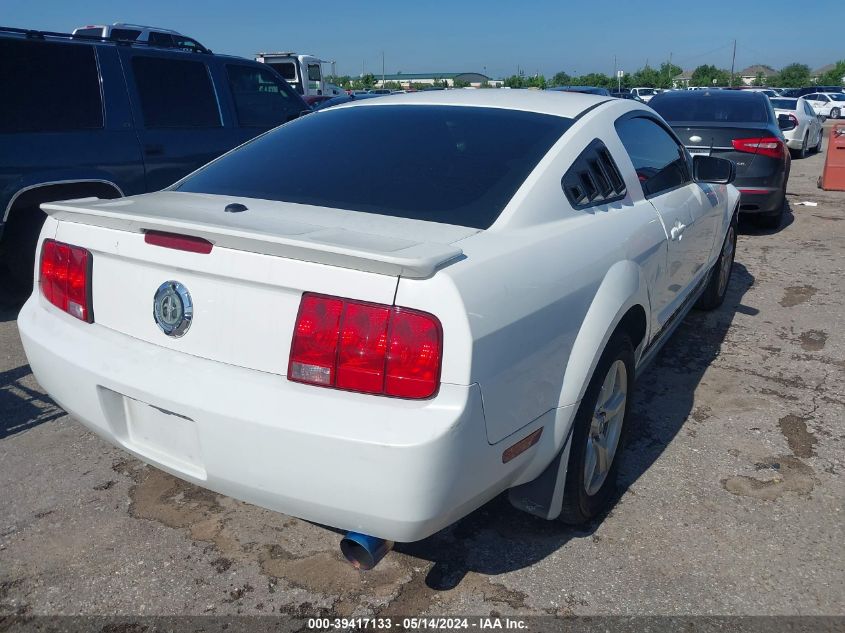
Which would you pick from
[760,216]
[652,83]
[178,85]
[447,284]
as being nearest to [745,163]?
[760,216]

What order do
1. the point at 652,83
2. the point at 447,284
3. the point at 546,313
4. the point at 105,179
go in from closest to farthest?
the point at 447,284, the point at 546,313, the point at 105,179, the point at 652,83

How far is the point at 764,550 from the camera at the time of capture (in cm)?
273

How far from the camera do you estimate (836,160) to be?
38.8 feet

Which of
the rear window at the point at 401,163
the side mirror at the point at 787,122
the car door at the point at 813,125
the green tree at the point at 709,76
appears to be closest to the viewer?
the rear window at the point at 401,163

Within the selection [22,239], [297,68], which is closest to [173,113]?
[22,239]

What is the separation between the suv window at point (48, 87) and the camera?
5.04 meters

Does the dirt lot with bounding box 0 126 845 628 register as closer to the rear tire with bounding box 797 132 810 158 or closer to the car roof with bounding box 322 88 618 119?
the car roof with bounding box 322 88 618 119

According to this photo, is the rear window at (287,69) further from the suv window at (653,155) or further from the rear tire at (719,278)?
the suv window at (653,155)

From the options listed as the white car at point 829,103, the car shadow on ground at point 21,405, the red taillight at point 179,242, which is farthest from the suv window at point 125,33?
the white car at point 829,103

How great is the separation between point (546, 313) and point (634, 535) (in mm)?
1091

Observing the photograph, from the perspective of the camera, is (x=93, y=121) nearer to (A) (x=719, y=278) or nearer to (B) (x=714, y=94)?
(A) (x=719, y=278)

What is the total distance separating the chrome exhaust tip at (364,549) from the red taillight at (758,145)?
708cm

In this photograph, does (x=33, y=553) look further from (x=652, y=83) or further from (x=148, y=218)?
(x=652, y=83)

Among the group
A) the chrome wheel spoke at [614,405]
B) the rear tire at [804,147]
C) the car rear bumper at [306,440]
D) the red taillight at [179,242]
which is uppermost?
the red taillight at [179,242]
